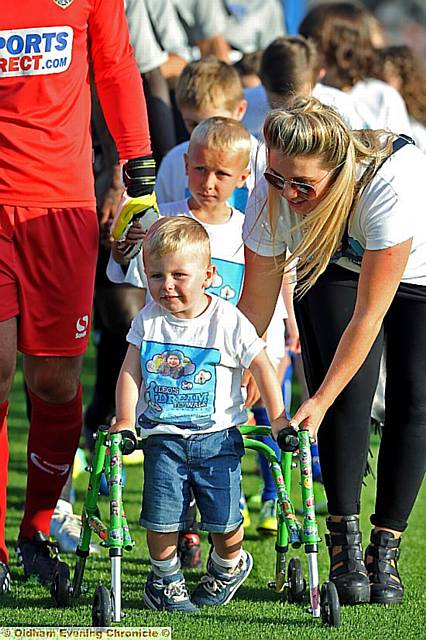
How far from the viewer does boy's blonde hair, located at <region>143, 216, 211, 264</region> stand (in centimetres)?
431

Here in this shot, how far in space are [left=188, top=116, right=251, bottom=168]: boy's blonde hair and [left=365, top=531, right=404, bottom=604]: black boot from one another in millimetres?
1722

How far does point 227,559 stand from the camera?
4.43 metres

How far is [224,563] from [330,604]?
52 centimetres

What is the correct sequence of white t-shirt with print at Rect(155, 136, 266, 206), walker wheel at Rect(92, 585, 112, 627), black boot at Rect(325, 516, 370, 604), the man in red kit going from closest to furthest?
walker wheel at Rect(92, 585, 112, 627) < black boot at Rect(325, 516, 370, 604) < the man in red kit < white t-shirt with print at Rect(155, 136, 266, 206)

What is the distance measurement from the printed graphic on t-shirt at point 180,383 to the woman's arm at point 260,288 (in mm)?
369

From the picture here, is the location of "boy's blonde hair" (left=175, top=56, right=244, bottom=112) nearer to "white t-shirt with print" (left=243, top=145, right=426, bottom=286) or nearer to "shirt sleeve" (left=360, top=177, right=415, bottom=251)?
"white t-shirt with print" (left=243, top=145, right=426, bottom=286)

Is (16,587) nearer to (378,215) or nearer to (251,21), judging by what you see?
(378,215)

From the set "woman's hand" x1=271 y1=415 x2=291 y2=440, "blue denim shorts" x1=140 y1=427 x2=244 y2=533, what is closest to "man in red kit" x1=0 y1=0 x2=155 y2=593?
"blue denim shorts" x1=140 y1=427 x2=244 y2=533

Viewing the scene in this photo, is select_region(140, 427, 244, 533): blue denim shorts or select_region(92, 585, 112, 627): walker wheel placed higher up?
select_region(140, 427, 244, 533): blue denim shorts

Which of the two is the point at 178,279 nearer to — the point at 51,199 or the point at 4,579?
the point at 51,199

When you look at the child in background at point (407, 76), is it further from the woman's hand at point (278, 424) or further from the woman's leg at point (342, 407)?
the woman's hand at point (278, 424)

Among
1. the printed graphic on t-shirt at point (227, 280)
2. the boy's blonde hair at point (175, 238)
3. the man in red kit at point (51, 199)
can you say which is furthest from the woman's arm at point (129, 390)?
the printed graphic on t-shirt at point (227, 280)

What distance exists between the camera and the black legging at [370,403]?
450cm

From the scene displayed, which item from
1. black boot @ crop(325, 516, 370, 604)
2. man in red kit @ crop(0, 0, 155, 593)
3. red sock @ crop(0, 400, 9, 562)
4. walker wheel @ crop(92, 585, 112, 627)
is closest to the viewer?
walker wheel @ crop(92, 585, 112, 627)
